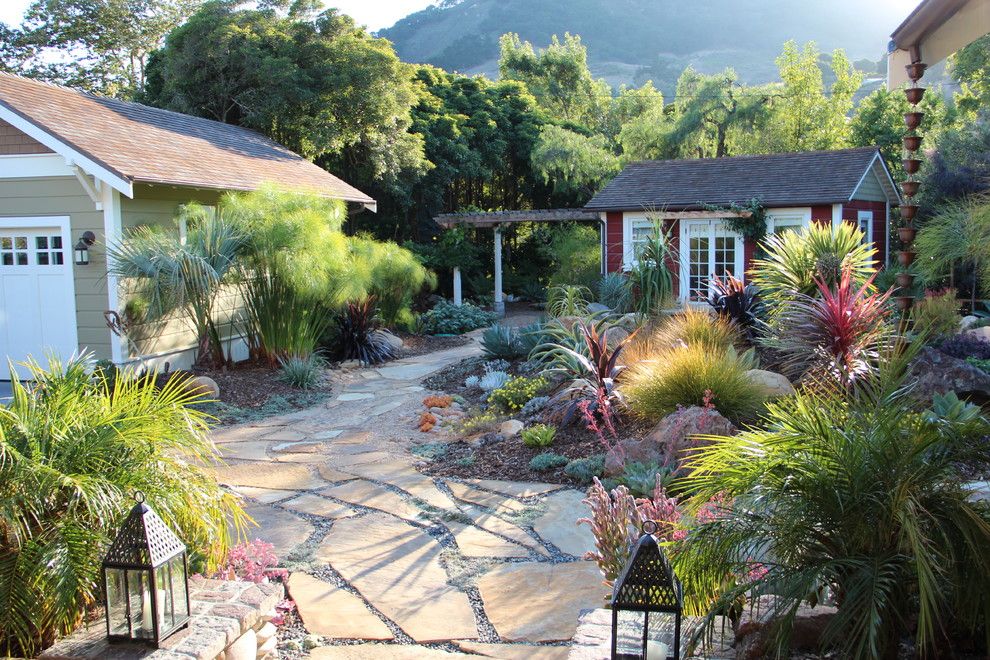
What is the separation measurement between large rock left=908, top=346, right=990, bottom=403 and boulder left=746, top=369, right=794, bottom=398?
985mm

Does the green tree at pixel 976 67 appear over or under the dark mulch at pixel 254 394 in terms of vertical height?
over

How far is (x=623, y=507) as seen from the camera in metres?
3.77

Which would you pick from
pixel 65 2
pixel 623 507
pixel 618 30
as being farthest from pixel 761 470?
pixel 618 30

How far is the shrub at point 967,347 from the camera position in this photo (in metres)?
7.71

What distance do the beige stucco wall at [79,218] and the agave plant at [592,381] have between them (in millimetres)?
5581

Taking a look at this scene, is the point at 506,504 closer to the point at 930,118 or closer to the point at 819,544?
the point at 819,544

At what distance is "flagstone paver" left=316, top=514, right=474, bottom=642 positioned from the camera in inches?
152

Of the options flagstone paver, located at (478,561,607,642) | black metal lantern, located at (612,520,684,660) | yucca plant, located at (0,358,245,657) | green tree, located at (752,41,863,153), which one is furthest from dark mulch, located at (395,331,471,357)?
green tree, located at (752,41,863,153)

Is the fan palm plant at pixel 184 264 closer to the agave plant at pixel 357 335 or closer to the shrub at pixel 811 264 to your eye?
the agave plant at pixel 357 335

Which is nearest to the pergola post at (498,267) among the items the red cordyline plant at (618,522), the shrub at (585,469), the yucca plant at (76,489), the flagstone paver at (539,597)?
the shrub at (585,469)

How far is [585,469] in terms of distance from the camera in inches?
238

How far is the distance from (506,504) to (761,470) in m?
2.93

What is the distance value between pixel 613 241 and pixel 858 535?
1530cm

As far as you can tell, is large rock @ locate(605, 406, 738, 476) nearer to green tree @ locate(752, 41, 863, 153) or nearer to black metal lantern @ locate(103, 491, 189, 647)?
black metal lantern @ locate(103, 491, 189, 647)
